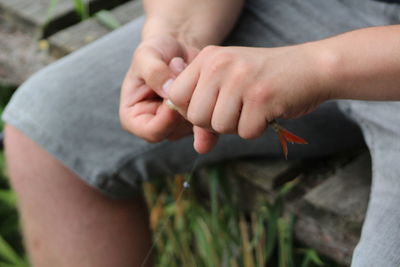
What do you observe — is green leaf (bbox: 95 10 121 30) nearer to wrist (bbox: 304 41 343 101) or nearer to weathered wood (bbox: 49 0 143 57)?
weathered wood (bbox: 49 0 143 57)

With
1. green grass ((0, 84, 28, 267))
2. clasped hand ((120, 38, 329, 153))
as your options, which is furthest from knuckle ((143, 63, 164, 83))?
green grass ((0, 84, 28, 267))

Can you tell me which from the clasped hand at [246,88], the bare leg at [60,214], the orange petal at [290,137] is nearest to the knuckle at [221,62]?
the clasped hand at [246,88]

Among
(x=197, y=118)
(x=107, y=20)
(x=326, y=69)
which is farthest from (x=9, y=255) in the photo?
(x=326, y=69)

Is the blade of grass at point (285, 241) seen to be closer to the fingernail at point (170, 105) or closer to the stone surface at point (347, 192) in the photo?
the stone surface at point (347, 192)

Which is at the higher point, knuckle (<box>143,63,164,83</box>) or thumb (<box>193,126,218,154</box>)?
knuckle (<box>143,63,164,83</box>)

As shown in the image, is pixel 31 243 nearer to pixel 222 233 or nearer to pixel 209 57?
pixel 222 233

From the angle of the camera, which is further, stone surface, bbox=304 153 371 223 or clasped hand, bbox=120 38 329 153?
stone surface, bbox=304 153 371 223
